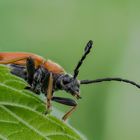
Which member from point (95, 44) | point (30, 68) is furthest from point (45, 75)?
point (95, 44)

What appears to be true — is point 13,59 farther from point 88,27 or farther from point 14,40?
point 88,27

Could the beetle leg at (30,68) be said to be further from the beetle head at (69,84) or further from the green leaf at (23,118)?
the green leaf at (23,118)

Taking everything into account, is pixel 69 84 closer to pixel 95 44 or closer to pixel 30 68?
pixel 30 68

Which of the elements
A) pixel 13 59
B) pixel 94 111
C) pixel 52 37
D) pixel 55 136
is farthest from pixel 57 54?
pixel 55 136

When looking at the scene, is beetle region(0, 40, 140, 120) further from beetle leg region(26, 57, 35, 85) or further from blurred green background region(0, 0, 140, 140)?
blurred green background region(0, 0, 140, 140)

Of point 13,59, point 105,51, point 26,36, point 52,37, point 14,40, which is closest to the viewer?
point 13,59
